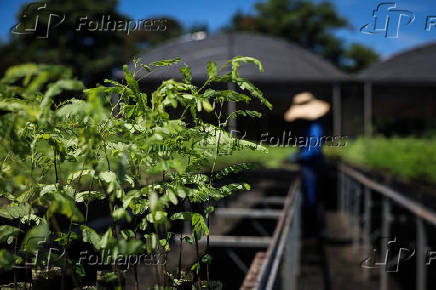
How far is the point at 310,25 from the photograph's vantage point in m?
42.3

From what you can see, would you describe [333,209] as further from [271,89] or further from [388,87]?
[388,87]

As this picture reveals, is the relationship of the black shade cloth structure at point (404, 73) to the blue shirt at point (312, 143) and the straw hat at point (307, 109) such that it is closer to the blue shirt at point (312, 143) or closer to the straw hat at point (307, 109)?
the blue shirt at point (312, 143)

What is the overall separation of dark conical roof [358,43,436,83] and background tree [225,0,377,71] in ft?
88.4

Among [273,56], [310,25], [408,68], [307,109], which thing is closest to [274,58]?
[273,56]

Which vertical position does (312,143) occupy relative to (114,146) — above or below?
above

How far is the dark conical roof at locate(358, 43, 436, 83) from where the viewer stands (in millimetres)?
14453

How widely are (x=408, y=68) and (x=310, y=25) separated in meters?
28.8

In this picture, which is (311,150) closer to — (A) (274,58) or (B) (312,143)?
(B) (312,143)

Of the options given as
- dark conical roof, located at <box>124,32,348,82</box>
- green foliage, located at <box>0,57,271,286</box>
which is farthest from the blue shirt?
dark conical roof, located at <box>124,32,348,82</box>

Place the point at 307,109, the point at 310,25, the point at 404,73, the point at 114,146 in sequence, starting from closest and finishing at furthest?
the point at 114,146
the point at 307,109
the point at 404,73
the point at 310,25

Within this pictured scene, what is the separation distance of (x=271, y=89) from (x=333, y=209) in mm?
5578

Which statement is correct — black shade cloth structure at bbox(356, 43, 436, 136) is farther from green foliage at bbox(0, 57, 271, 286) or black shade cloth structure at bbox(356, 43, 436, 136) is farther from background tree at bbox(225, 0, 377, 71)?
background tree at bbox(225, 0, 377, 71)

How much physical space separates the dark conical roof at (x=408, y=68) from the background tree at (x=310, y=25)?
2694cm

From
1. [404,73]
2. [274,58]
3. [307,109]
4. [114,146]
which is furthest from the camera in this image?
[404,73]
